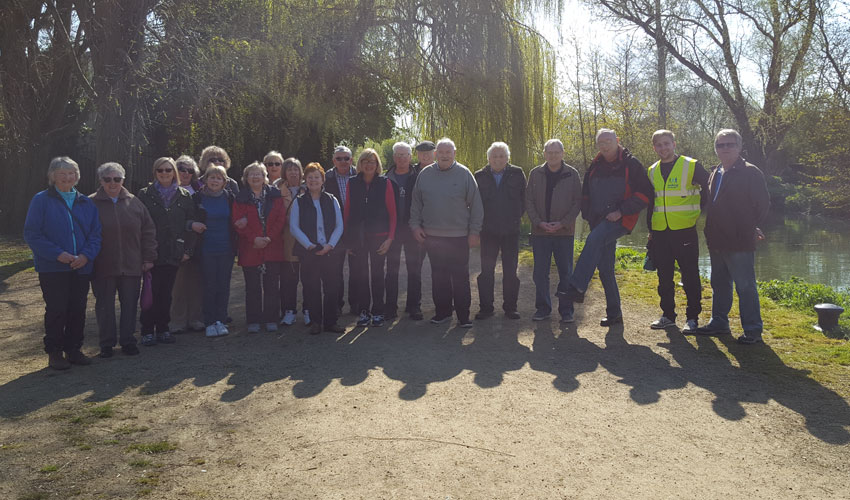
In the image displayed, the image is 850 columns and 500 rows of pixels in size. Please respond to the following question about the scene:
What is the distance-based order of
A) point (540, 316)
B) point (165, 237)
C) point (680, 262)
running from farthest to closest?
point (540, 316), point (680, 262), point (165, 237)

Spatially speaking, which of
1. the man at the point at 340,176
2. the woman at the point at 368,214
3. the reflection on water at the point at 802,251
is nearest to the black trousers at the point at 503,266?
the woman at the point at 368,214

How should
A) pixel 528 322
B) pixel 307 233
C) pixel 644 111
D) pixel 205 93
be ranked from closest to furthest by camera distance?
pixel 307 233
pixel 528 322
pixel 205 93
pixel 644 111

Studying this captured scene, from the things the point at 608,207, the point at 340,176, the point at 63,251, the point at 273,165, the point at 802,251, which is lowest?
the point at 802,251

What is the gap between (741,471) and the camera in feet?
11.1

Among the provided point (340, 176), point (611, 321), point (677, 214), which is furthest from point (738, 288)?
point (340, 176)

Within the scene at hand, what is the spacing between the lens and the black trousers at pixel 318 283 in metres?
6.54

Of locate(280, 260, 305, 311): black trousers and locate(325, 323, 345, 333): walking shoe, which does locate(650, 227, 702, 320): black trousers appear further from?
locate(280, 260, 305, 311): black trousers

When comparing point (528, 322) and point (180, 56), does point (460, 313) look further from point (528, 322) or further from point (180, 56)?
point (180, 56)

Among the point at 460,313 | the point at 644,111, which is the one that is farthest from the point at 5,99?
the point at 644,111

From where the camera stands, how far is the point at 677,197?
6254 millimetres

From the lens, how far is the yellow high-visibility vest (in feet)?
20.4

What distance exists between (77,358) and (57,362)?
159mm

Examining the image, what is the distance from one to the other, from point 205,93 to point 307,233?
22.2 ft

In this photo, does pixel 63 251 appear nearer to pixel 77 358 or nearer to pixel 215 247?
pixel 77 358
